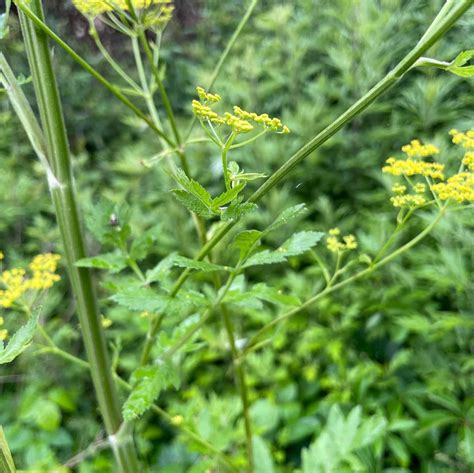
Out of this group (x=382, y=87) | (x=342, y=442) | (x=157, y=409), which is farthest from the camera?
(x=342, y=442)

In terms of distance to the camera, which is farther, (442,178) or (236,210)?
(442,178)

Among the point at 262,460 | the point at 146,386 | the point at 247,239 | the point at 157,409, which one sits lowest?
the point at 262,460

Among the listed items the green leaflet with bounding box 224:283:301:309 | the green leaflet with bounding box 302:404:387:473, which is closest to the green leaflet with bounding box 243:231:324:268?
the green leaflet with bounding box 224:283:301:309

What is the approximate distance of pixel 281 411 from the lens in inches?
63.3

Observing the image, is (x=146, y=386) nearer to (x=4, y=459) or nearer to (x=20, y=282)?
(x=4, y=459)

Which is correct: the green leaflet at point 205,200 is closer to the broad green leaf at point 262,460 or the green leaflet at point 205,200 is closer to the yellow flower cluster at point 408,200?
the yellow flower cluster at point 408,200

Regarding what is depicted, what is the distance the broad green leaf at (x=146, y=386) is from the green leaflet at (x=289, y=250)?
0.49ft

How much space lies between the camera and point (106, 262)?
0.62 metres

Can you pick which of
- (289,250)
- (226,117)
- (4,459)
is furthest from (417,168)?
(4,459)

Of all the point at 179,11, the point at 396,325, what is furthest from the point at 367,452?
the point at 179,11

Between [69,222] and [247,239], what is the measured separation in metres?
0.20

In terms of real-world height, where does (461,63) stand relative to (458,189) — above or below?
above

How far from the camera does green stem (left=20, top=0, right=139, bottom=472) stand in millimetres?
496

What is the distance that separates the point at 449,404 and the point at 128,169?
1544 millimetres
